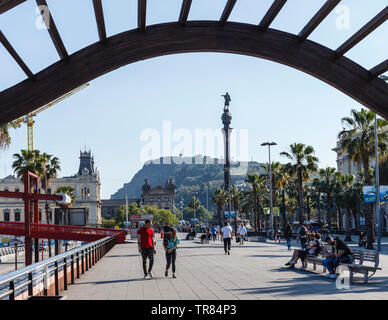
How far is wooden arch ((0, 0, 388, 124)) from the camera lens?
776 cm

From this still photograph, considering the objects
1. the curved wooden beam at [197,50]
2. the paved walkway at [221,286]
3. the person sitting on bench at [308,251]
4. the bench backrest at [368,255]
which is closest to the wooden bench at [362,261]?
the bench backrest at [368,255]

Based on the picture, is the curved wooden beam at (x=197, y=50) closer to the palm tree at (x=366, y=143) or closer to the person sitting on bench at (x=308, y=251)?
the person sitting on bench at (x=308, y=251)

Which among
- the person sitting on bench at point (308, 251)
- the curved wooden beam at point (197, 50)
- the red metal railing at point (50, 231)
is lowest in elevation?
the red metal railing at point (50, 231)

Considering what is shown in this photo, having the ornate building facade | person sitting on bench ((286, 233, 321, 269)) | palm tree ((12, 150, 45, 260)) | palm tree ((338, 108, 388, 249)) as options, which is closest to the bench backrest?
person sitting on bench ((286, 233, 321, 269))

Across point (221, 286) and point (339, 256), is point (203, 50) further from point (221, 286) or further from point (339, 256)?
point (339, 256)

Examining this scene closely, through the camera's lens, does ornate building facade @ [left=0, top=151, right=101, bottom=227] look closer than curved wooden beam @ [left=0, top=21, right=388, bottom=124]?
No

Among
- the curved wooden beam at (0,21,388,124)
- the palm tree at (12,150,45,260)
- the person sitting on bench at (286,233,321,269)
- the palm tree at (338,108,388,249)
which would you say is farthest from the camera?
the palm tree at (12,150,45,260)

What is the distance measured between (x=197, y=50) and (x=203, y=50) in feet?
0.31

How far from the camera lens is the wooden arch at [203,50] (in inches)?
306

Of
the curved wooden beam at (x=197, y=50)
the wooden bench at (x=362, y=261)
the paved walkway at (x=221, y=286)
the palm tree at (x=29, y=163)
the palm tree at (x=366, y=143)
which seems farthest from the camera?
the palm tree at (x=29, y=163)

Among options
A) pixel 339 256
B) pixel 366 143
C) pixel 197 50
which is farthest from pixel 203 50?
pixel 366 143

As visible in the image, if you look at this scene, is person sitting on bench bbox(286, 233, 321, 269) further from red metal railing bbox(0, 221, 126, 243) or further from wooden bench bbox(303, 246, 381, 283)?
red metal railing bbox(0, 221, 126, 243)

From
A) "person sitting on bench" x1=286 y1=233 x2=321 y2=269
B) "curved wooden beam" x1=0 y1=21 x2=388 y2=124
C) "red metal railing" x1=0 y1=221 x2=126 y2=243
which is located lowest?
"red metal railing" x1=0 y1=221 x2=126 y2=243

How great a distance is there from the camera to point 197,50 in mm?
8594
